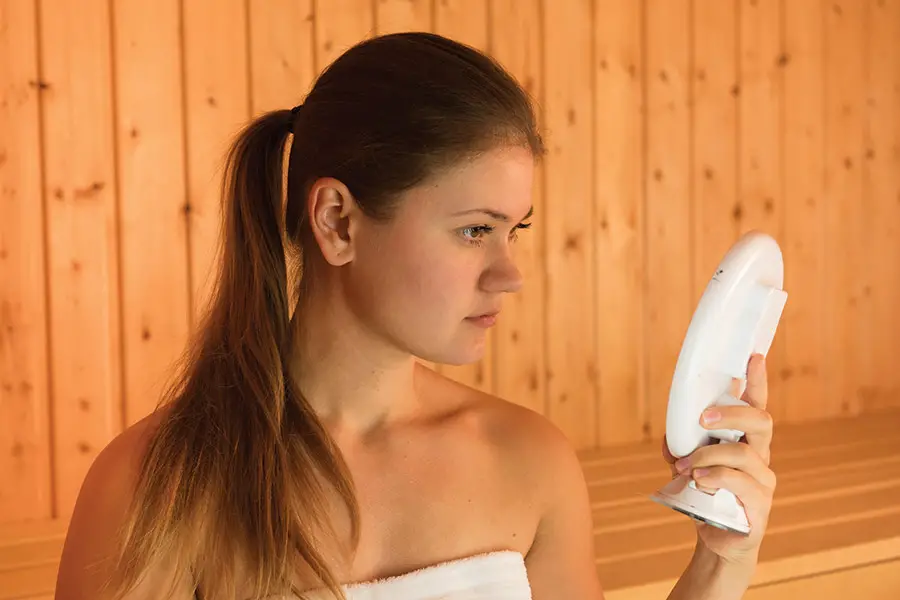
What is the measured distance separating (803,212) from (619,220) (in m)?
0.67

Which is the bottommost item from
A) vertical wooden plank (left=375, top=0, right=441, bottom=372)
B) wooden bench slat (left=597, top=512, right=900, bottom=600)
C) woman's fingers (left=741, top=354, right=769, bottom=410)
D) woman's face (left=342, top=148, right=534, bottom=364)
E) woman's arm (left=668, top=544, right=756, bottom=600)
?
wooden bench slat (left=597, top=512, right=900, bottom=600)

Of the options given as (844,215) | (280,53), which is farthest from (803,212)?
(280,53)

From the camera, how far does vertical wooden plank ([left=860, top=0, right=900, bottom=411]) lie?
326 cm

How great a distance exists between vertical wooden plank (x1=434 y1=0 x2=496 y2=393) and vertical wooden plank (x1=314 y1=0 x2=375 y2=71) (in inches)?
7.3

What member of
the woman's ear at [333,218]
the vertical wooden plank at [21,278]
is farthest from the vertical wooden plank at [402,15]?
the woman's ear at [333,218]

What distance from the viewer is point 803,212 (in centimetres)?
315

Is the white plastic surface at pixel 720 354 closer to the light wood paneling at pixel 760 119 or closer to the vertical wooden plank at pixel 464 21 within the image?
the vertical wooden plank at pixel 464 21

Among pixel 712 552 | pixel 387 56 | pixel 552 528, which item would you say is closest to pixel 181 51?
pixel 387 56

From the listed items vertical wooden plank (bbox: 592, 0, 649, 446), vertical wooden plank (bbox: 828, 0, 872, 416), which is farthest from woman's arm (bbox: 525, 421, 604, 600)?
vertical wooden plank (bbox: 828, 0, 872, 416)

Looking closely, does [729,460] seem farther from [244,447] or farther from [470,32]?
[470,32]

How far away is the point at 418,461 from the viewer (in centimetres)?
124

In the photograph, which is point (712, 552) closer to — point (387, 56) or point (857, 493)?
point (387, 56)

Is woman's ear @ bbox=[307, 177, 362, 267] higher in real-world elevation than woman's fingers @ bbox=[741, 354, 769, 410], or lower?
higher

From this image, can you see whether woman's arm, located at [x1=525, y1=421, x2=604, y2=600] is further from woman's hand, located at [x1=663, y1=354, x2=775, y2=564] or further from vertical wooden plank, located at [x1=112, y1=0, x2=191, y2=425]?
vertical wooden plank, located at [x1=112, y1=0, x2=191, y2=425]
